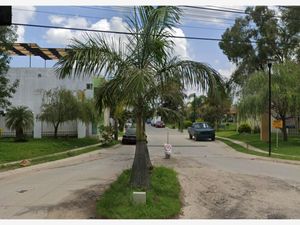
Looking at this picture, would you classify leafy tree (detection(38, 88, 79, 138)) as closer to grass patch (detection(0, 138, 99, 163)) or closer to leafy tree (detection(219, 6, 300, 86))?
grass patch (detection(0, 138, 99, 163))

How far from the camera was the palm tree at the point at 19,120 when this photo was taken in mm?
27531

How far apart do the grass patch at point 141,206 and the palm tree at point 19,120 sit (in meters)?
18.2

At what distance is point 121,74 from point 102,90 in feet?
2.86

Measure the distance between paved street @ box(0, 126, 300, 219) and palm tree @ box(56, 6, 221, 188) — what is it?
65.1 inches

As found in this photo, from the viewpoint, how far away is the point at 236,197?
419 inches

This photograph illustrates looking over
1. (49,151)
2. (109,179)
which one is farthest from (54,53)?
(109,179)

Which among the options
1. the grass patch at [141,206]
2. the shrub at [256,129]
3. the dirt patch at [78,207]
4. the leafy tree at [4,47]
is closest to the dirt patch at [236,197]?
the grass patch at [141,206]

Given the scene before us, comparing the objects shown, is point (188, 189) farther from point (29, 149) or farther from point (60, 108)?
point (60, 108)

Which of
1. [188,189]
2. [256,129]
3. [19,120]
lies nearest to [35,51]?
[19,120]

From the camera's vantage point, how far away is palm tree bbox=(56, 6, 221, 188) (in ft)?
32.0

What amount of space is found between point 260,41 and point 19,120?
87.5ft

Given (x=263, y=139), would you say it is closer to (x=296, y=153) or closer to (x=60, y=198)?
(x=296, y=153)

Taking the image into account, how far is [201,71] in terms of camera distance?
985 cm

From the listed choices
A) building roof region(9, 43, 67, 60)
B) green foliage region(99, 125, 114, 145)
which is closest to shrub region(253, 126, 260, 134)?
green foliage region(99, 125, 114, 145)
